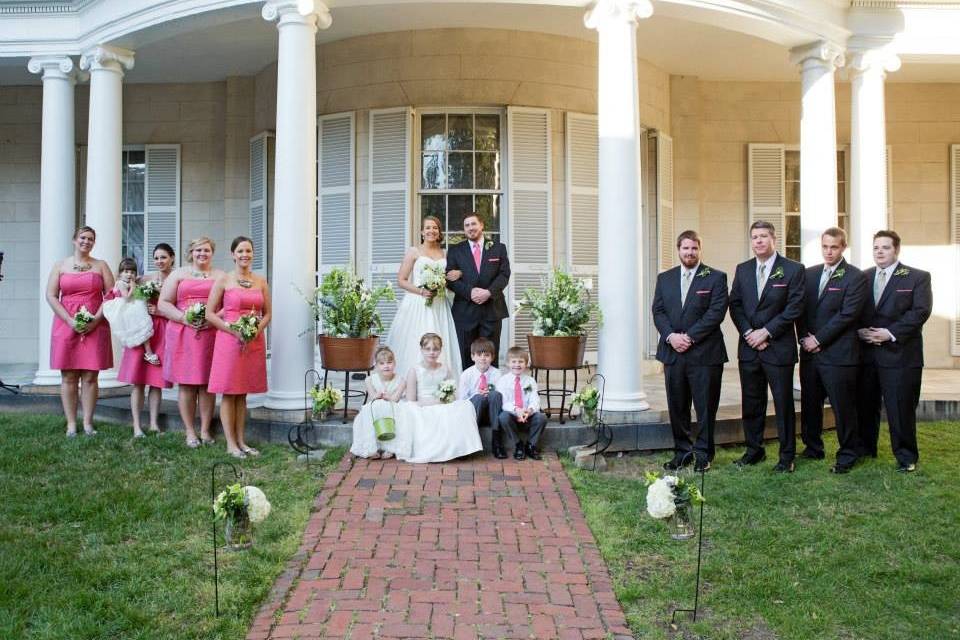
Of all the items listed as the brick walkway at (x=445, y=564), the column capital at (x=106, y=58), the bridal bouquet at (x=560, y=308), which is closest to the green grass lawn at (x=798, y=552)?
the brick walkway at (x=445, y=564)

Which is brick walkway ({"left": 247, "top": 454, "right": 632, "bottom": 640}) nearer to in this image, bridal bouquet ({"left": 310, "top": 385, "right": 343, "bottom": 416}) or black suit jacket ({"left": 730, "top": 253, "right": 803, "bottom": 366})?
bridal bouquet ({"left": 310, "top": 385, "right": 343, "bottom": 416})

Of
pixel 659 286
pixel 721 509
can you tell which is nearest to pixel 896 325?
pixel 659 286

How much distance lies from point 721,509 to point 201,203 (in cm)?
800

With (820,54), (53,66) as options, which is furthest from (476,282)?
(53,66)

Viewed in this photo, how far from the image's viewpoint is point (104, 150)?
8.26 metres

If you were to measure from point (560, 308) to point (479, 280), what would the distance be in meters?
0.68

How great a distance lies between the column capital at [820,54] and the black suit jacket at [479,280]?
12.1 ft

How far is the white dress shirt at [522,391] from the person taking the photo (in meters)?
6.12

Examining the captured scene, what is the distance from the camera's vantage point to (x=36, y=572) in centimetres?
385

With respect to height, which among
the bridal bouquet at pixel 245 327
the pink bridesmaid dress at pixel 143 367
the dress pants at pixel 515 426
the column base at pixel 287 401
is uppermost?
the bridal bouquet at pixel 245 327

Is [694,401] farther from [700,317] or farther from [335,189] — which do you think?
[335,189]

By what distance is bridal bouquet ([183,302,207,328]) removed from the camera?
619cm

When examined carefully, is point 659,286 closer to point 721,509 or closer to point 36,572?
point 721,509

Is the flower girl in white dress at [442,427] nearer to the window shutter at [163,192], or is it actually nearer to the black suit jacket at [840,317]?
the black suit jacket at [840,317]
